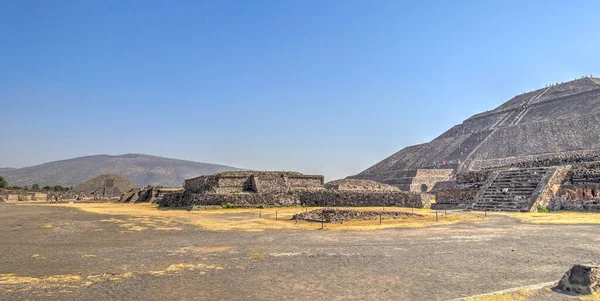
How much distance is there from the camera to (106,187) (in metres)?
58.3

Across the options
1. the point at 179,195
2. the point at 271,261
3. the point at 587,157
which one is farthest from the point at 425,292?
the point at 179,195

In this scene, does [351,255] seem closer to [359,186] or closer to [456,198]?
[456,198]

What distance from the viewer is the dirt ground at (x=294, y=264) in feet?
A: 16.8

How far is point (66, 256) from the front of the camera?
7938 mm

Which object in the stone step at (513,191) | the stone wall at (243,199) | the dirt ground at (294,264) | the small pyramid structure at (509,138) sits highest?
the small pyramid structure at (509,138)

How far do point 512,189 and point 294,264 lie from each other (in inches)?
715

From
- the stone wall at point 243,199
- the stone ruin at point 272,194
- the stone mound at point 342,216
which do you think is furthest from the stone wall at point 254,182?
the stone mound at point 342,216

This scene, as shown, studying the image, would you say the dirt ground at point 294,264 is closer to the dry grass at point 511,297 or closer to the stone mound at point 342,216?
the dry grass at point 511,297

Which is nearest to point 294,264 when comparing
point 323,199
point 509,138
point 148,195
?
point 323,199

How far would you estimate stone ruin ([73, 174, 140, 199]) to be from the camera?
57250 mm

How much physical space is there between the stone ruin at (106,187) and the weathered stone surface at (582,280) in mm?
58581

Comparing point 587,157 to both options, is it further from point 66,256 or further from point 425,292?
point 66,256

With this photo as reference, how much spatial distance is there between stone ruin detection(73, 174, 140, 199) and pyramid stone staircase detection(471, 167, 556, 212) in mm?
48860

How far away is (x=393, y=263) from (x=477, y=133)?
63038 millimetres
